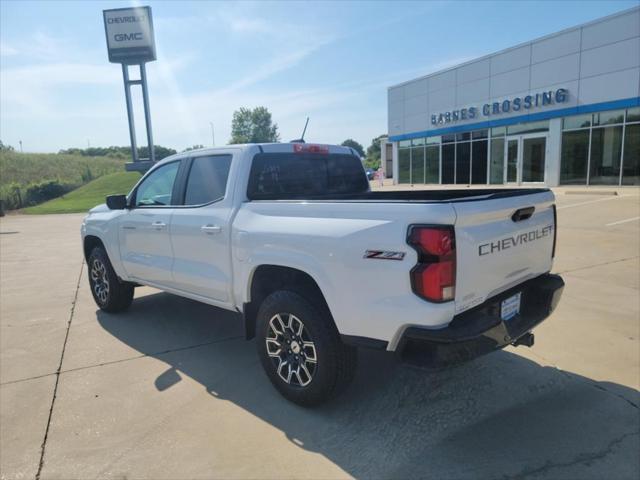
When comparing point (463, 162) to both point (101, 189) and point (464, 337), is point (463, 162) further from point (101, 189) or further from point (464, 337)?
point (101, 189)

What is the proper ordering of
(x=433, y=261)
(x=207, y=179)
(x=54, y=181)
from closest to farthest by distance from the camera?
1. (x=433, y=261)
2. (x=207, y=179)
3. (x=54, y=181)

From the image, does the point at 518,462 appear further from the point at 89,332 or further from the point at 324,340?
the point at 89,332

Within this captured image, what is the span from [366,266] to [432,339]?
54cm

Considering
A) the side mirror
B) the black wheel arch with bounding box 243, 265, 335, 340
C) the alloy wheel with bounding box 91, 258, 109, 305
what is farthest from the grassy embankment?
the black wheel arch with bounding box 243, 265, 335, 340

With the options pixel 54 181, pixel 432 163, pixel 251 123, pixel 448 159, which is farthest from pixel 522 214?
pixel 251 123

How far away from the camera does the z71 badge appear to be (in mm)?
2441

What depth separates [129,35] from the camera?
102 ft

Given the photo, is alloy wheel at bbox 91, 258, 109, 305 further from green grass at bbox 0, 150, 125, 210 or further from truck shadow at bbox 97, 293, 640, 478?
green grass at bbox 0, 150, 125, 210

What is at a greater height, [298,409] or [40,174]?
[40,174]

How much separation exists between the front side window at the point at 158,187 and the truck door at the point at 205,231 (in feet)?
1.23

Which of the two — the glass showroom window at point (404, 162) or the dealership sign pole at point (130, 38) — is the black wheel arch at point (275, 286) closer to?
the glass showroom window at point (404, 162)

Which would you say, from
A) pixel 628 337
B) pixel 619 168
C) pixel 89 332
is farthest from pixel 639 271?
pixel 619 168

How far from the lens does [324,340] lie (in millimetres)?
2889

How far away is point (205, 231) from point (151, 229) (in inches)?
41.4
